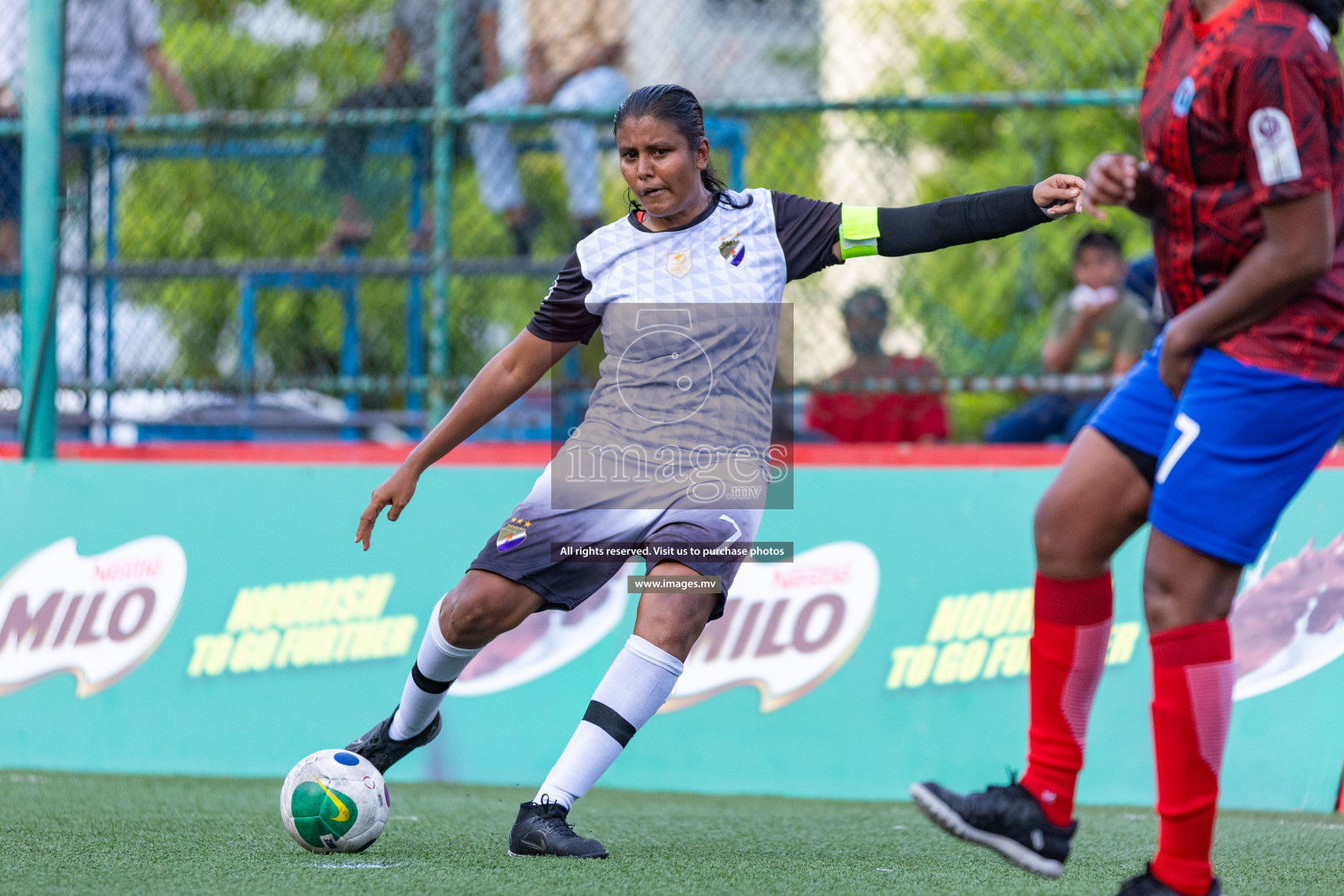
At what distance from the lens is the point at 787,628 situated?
5.17m

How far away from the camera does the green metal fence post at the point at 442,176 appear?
5992 millimetres

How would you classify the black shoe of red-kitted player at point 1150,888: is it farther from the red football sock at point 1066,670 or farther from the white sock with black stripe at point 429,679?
the white sock with black stripe at point 429,679

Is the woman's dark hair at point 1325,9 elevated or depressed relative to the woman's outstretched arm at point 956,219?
elevated

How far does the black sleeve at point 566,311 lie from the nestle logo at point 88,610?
228cm

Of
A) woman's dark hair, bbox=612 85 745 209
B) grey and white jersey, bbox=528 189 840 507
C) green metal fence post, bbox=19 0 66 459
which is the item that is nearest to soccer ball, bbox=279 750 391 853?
grey and white jersey, bbox=528 189 840 507

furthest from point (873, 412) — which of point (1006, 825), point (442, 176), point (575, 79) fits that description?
point (1006, 825)

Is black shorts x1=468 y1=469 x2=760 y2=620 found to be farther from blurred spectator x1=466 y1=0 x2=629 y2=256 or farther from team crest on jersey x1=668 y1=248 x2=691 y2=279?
blurred spectator x1=466 y1=0 x2=629 y2=256

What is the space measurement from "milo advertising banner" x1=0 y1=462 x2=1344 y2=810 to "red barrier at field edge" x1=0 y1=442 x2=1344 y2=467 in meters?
0.09

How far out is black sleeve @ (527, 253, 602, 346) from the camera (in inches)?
151

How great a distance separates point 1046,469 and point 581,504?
88.4 inches

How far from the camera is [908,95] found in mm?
5672

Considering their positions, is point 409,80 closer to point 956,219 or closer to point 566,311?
point 566,311

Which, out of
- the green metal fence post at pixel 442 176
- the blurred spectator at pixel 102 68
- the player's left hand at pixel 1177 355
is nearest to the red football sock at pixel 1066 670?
the player's left hand at pixel 1177 355

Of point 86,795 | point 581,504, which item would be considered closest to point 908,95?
point 581,504
